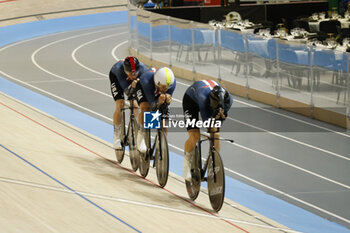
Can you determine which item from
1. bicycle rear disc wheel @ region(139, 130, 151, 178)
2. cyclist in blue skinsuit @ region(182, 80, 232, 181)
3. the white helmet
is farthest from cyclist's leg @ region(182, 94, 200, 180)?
bicycle rear disc wheel @ region(139, 130, 151, 178)

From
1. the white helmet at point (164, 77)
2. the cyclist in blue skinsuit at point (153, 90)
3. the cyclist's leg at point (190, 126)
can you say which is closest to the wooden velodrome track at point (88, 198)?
the cyclist's leg at point (190, 126)

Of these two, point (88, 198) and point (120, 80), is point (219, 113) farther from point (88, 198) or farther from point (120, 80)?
point (120, 80)

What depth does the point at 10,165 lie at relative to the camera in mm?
6773

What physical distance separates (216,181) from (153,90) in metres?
1.36

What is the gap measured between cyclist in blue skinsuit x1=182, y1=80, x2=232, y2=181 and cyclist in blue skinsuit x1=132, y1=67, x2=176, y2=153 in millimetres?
311

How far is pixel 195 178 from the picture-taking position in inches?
249

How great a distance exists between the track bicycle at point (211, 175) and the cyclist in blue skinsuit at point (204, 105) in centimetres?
8

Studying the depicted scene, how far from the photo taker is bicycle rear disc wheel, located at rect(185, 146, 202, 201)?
627 centimetres

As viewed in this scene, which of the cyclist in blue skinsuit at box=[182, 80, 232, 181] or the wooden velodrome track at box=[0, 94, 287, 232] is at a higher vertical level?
the cyclist in blue skinsuit at box=[182, 80, 232, 181]

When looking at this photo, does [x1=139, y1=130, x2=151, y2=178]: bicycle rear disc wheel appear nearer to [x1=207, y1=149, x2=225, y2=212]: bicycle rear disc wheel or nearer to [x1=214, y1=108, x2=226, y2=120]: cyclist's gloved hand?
[x1=207, y1=149, x2=225, y2=212]: bicycle rear disc wheel

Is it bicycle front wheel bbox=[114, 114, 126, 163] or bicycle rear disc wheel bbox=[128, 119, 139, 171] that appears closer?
bicycle rear disc wheel bbox=[128, 119, 139, 171]

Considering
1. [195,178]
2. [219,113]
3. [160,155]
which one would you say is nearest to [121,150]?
[160,155]

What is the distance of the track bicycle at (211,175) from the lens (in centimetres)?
585

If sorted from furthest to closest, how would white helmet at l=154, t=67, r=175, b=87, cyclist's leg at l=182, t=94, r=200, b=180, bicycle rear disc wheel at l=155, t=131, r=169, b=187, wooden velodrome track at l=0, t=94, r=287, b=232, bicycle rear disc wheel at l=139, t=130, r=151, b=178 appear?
bicycle rear disc wheel at l=139, t=130, r=151, b=178 → bicycle rear disc wheel at l=155, t=131, r=169, b=187 → white helmet at l=154, t=67, r=175, b=87 → cyclist's leg at l=182, t=94, r=200, b=180 → wooden velodrome track at l=0, t=94, r=287, b=232
